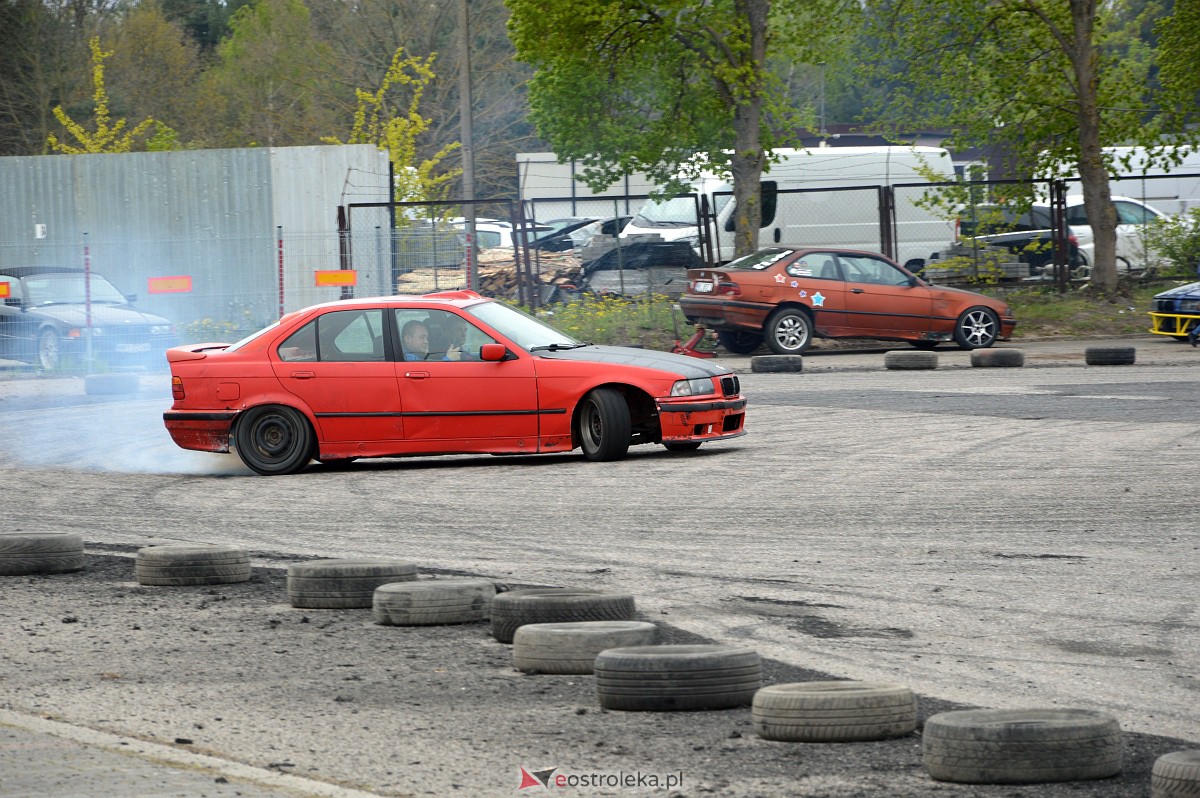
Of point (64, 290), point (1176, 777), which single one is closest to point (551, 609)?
point (1176, 777)

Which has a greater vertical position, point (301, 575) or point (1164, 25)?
point (1164, 25)

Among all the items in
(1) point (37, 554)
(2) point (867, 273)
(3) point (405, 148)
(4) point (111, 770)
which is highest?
(3) point (405, 148)

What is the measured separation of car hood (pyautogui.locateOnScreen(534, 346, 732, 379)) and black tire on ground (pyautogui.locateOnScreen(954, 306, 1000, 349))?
11003mm

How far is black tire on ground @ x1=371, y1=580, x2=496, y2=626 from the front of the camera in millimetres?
6457

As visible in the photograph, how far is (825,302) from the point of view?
21.8 m

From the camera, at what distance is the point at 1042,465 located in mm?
10672

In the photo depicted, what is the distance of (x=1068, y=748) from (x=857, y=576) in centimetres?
300

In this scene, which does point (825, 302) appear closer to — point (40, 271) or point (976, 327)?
point (976, 327)

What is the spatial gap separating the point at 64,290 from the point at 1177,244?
19.2m

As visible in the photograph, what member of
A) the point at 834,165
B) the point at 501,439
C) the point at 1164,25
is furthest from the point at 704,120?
the point at 501,439

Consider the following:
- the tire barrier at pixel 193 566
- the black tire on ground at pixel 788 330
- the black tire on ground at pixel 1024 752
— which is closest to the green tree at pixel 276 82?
the black tire on ground at pixel 788 330

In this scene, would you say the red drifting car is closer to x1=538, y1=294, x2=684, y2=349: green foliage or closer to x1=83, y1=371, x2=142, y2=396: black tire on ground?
x1=83, y1=371, x2=142, y2=396: black tire on ground

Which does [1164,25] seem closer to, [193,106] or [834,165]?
[834,165]

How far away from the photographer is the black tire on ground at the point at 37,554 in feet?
25.5
